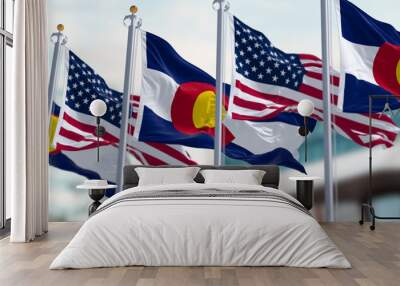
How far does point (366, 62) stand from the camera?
6969 millimetres

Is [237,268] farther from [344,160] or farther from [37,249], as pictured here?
[344,160]

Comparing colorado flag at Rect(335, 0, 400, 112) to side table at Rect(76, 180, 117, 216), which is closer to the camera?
side table at Rect(76, 180, 117, 216)

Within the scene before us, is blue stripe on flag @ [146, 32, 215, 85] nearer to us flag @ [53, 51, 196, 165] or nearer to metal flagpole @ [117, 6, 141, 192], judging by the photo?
metal flagpole @ [117, 6, 141, 192]

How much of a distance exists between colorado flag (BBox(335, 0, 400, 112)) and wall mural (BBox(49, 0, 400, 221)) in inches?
6.6

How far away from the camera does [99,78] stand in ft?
23.7

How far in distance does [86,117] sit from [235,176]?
2303 millimetres

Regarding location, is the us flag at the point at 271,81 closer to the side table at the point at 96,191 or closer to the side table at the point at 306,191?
the side table at the point at 306,191

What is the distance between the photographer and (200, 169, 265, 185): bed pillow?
6195 millimetres

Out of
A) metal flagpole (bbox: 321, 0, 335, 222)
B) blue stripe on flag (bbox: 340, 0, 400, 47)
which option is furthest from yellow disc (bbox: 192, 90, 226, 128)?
blue stripe on flag (bbox: 340, 0, 400, 47)

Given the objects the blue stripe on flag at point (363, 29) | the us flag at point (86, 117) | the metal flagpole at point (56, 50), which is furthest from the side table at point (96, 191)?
the blue stripe on flag at point (363, 29)

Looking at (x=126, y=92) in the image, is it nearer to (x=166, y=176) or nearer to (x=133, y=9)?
(x=133, y=9)

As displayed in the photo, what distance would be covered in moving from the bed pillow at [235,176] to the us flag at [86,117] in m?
1.04

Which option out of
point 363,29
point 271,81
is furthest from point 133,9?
point 363,29

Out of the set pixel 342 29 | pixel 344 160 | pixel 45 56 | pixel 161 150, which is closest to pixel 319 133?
pixel 344 160
